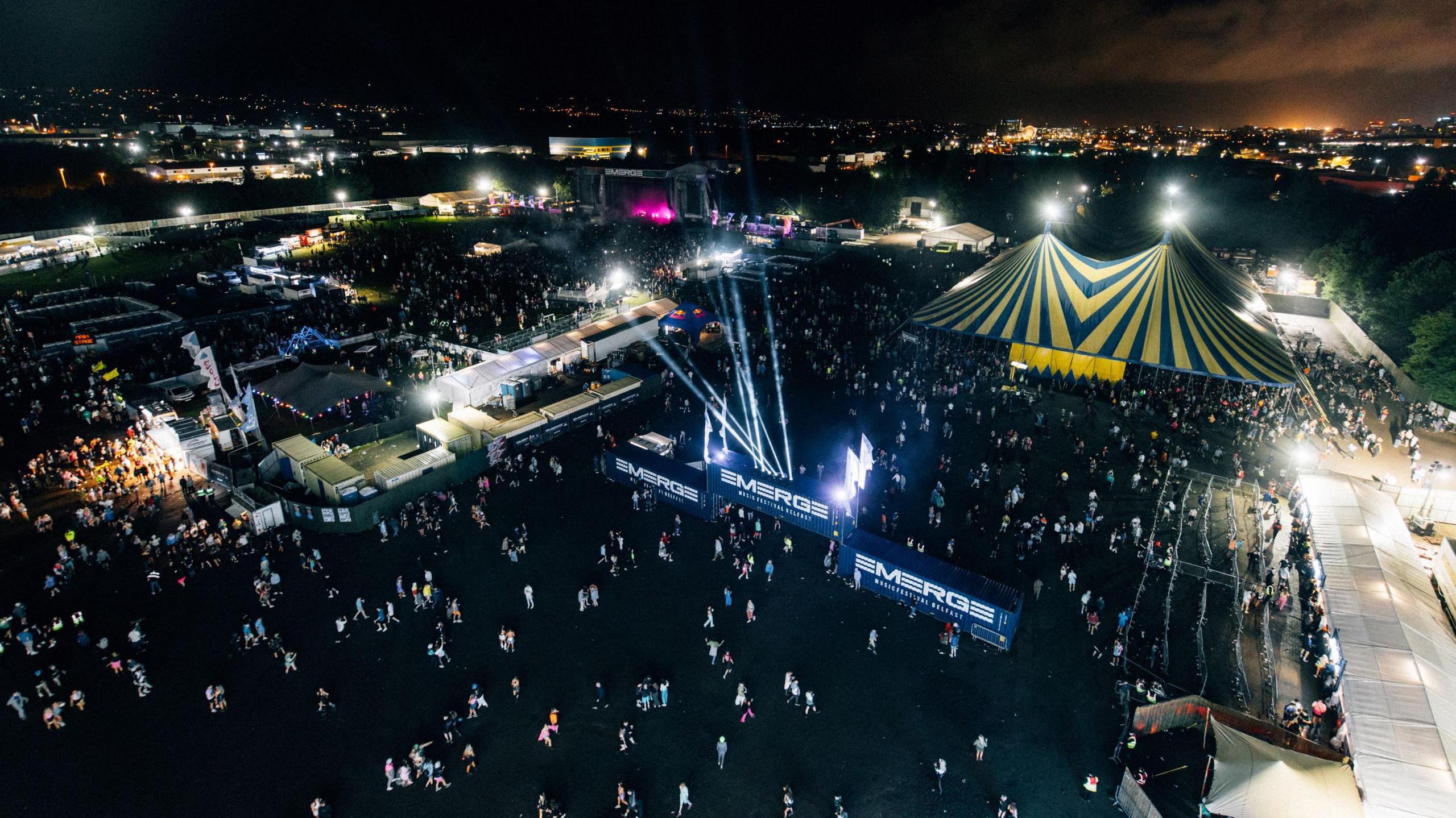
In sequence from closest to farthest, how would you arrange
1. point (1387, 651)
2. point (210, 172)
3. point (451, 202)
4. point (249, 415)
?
point (1387, 651) → point (249, 415) → point (451, 202) → point (210, 172)

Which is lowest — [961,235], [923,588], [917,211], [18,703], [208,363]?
[18,703]

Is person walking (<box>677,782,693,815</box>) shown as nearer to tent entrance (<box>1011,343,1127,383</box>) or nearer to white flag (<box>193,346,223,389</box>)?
white flag (<box>193,346,223,389</box>)

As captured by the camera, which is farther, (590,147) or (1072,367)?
(590,147)

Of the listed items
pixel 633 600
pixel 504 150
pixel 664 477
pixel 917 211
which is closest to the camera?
pixel 633 600

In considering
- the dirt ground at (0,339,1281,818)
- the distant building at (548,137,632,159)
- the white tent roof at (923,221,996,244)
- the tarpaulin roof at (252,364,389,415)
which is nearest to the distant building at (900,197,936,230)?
the white tent roof at (923,221,996,244)

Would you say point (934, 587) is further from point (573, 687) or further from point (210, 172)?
point (210, 172)

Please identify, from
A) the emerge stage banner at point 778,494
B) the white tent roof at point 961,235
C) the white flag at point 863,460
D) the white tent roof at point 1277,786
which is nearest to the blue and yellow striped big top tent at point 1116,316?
the white flag at point 863,460

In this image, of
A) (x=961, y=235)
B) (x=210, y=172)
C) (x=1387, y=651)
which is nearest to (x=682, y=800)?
(x=1387, y=651)

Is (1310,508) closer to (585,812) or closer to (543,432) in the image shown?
(585,812)
